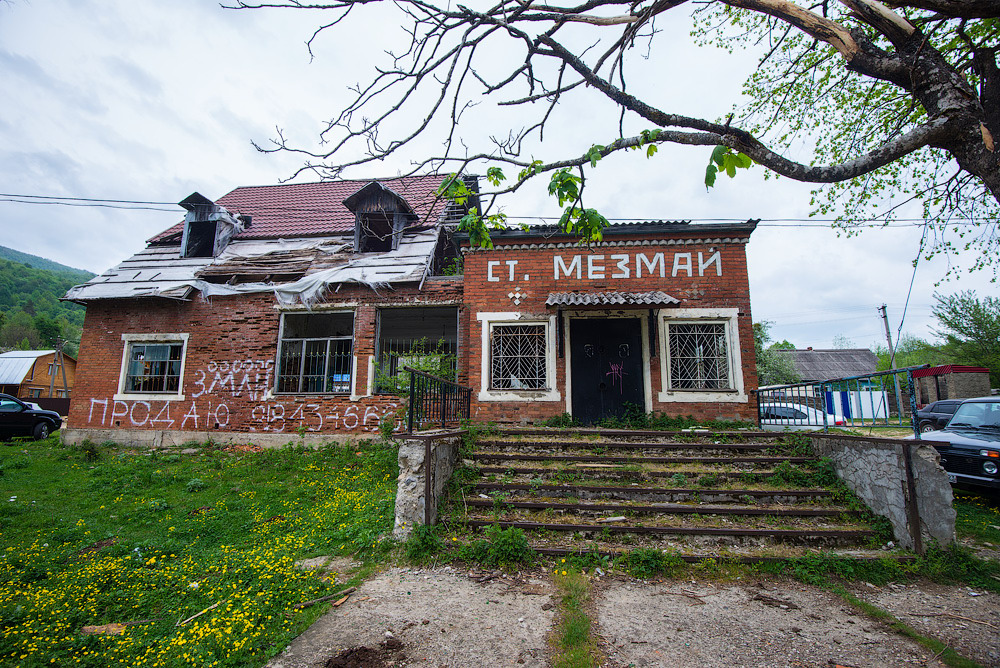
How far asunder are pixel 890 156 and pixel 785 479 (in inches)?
170

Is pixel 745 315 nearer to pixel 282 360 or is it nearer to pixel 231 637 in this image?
A: pixel 231 637

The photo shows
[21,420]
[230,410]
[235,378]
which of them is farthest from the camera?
[21,420]

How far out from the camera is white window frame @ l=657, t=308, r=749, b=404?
8898 mm

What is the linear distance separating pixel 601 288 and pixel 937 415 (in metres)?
8.95

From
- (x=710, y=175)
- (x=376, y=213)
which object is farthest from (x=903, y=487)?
(x=376, y=213)

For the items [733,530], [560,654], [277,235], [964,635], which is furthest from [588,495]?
[277,235]

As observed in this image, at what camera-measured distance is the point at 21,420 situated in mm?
13109

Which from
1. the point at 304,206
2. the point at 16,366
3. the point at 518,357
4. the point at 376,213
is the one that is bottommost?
the point at 518,357

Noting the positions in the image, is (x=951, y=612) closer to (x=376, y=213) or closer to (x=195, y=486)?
(x=195, y=486)

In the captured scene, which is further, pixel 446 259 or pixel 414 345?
pixel 446 259

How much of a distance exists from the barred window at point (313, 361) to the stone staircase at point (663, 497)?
17.0 ft

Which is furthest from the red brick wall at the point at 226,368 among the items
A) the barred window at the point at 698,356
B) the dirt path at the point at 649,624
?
the dirt path at the point at 649,624

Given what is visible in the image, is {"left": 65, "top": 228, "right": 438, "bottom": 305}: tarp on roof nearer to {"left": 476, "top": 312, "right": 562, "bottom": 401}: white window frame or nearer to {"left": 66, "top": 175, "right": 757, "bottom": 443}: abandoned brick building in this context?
{"left": 66, "top": 175, "right": 757, "bottom": 443}: abandoned brick building

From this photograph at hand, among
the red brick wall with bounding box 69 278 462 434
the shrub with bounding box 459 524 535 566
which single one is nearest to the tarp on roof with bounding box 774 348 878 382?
the red brick wall with bounding box 69 278 462 434
